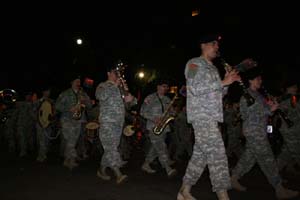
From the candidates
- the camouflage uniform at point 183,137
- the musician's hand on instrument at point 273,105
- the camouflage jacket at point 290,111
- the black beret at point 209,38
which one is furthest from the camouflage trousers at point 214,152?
the camouflage uniform at point 183,137

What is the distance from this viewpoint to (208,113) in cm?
602

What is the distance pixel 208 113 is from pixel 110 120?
2879mm

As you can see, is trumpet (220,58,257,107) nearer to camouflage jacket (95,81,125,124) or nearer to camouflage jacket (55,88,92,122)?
camouflage jacket (95,81,125,124)

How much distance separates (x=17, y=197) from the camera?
23.6 feet

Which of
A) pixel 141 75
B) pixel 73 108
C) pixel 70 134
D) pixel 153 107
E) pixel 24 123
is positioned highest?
pixel 141 75

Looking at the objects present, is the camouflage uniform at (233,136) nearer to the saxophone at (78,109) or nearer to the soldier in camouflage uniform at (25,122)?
the saxophone at (78,109)

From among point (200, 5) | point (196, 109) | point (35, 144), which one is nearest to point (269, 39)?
point (200, 5)

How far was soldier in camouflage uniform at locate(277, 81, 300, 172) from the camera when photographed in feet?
30.5

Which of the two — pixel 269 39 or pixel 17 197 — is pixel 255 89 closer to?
pixel 17 197

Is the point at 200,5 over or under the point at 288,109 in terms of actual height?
over

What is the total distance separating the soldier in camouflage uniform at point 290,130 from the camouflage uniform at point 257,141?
2048 millimetres

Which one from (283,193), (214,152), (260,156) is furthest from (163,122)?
(214,152)

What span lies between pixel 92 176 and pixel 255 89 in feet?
12.7

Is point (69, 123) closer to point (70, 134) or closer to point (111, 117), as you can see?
point (70, 134)
